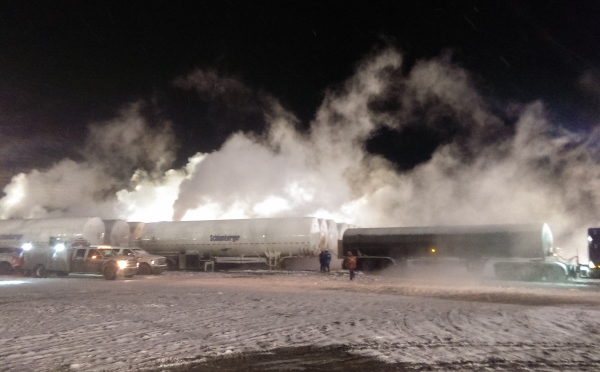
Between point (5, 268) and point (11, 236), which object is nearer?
point (5, 268)

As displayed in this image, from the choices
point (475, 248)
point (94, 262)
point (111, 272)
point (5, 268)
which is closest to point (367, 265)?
point (475, 248)

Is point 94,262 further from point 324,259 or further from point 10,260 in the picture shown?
point 324,259

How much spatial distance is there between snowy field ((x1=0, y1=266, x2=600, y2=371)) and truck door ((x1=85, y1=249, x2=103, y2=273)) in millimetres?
8233

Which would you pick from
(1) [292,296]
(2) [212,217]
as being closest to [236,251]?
(2) [212,217]

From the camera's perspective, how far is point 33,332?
327 inches

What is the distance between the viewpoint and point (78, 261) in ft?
73.9

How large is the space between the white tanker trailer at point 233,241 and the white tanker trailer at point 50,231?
9.45 feet

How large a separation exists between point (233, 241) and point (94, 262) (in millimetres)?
8575

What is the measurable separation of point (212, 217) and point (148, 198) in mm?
14066

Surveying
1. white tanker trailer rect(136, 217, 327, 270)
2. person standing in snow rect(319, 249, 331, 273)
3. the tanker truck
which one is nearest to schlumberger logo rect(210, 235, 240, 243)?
white tanker trailer rect(136, 217, 327, 270)

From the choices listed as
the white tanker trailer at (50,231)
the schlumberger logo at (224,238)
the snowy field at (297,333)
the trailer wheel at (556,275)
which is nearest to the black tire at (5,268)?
the white tanker trailer at (50,231)

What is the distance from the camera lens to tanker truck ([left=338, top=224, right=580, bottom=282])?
22203mm

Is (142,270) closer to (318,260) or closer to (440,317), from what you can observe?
(318,260)

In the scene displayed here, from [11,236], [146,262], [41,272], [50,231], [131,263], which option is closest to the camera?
[131,263]
